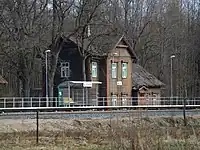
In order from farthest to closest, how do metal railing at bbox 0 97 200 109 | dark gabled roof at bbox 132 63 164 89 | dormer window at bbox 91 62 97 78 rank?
dark gabled roof at bbox 132 63 164 89 < dormer window at bbox 91 62 97 78 < metal railing at bbox 0 97 200 109

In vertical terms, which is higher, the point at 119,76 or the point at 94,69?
the point at 94,69

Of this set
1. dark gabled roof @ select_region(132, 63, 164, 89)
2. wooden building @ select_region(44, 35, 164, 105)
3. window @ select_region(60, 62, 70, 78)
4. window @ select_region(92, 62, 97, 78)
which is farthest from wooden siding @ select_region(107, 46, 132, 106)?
window @ select_region(60, 62, 70, 78)

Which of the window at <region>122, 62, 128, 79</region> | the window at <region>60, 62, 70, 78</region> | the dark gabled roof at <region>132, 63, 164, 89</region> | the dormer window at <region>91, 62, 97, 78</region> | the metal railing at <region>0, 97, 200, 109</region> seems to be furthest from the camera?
the dark gabled roof at <region>132, 63, 164, 89</region>

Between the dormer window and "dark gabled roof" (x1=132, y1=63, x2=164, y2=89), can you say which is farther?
"dark gabled roof" (x1=132, y1=63, x2=164, y2=89)

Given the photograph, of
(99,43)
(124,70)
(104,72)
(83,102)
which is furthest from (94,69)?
(83,102)

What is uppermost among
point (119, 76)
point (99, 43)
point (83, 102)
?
point (99, 43)

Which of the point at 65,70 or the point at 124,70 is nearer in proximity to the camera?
the point at 65,70

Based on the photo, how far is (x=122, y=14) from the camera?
3260 inches

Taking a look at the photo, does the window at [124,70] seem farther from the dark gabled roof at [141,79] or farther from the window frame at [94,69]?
the window frame at [94,69]

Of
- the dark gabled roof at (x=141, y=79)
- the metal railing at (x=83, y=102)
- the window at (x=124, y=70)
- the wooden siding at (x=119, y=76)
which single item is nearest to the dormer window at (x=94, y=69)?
the wooden siding at (x=119, y=76)

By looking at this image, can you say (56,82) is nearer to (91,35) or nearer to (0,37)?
(91,35)

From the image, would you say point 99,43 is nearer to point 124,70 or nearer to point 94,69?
point 94,69

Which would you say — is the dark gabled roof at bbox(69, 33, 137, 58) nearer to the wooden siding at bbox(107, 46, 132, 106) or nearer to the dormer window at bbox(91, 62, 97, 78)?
the wooden siding at bbox(107, 46, 132, 106)

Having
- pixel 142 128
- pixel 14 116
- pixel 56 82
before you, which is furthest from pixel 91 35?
pixel 142 128
